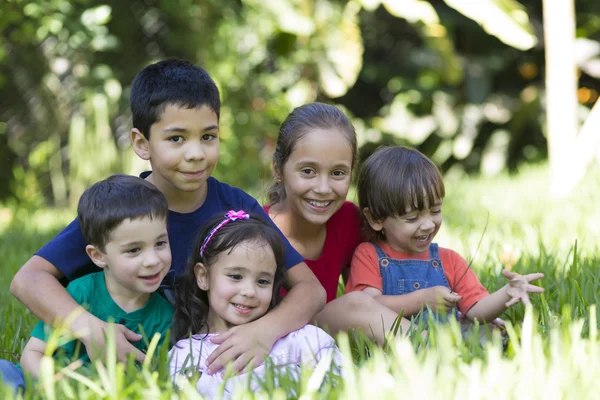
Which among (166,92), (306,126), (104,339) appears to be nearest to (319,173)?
(306,126)

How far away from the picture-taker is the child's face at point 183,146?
8.29ft

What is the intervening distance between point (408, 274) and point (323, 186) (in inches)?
17.4

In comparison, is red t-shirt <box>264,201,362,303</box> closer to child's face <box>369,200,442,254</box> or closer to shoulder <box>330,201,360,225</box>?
shoulder <box>330,201,360,225</box>

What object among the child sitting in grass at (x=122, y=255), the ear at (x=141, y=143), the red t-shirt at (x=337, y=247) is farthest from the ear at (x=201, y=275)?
the red t-shirt at (x=337, y=247)

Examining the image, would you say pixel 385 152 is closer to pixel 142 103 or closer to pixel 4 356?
pixel 142 103

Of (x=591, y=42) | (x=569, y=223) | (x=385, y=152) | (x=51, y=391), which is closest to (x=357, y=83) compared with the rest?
(x=591, y=42)

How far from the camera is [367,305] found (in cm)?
254

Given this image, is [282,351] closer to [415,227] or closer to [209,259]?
[209,259]

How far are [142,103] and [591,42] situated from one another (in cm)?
558

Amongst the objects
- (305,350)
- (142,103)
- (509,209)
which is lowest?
(305,350)

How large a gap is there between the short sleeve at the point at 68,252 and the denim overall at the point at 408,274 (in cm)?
103

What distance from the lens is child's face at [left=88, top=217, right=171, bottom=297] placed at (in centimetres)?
230

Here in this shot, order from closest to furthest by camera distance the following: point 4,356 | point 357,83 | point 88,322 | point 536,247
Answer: point 88,322, point 4,356, point 536,247, point 357,83

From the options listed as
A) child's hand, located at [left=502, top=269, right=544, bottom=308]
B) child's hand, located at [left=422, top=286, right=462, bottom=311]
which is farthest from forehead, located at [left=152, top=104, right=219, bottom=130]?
child's hand, located at [left=502, top=269, right=544, bottom=308]
